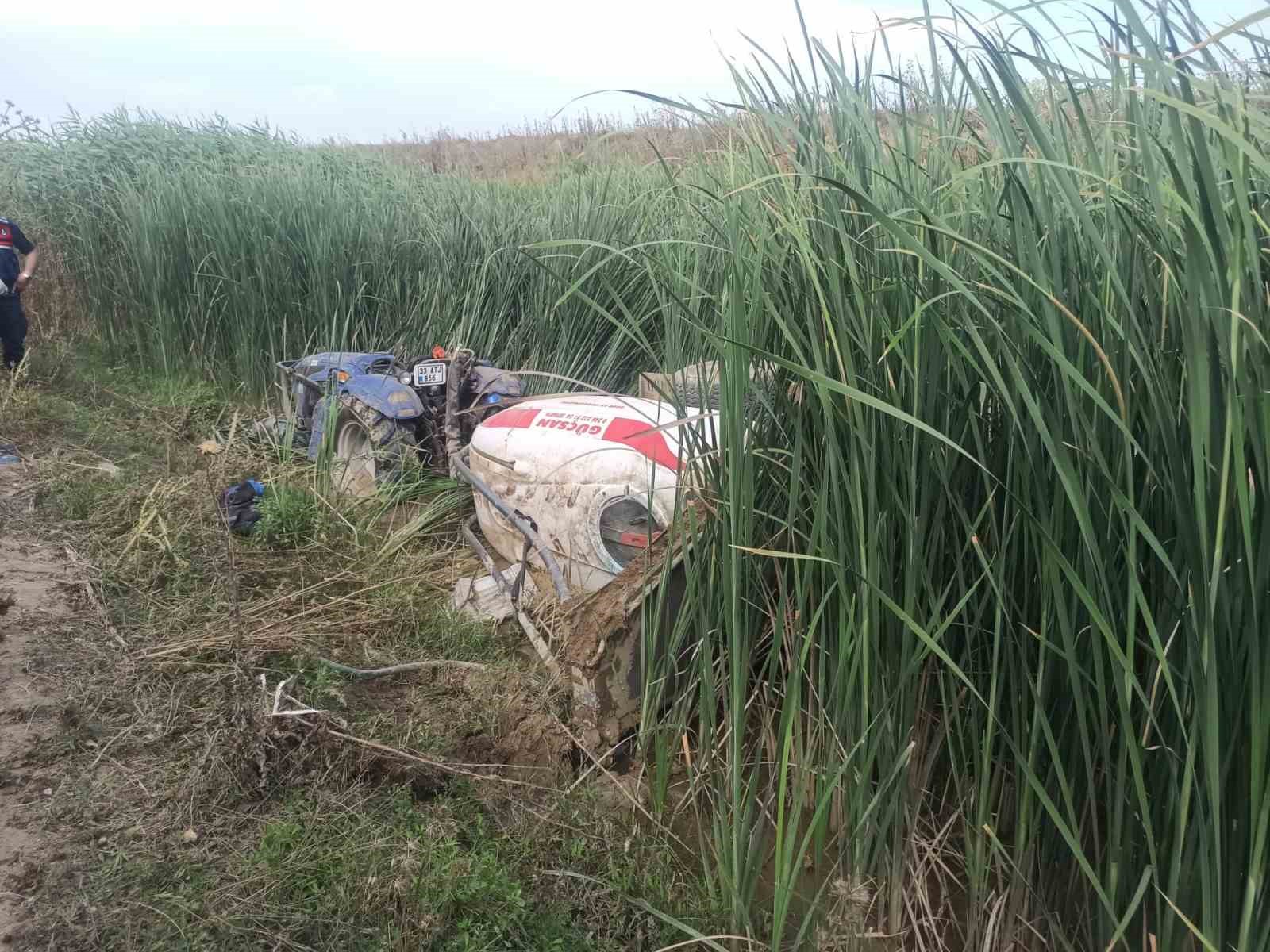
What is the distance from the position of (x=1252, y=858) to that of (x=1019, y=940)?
2.05 ft

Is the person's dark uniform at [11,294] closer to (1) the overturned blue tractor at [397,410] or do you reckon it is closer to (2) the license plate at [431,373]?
(1) the overturned blue tractor at [397,410]

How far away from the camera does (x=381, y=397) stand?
16.3 ft

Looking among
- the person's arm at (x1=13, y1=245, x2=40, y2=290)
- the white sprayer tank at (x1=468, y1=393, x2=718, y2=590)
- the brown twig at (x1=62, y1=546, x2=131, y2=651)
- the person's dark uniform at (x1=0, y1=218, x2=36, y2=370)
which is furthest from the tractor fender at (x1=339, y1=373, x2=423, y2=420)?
the person's dark uniform at (x1=0, y1=218, x2=36, y2=370)

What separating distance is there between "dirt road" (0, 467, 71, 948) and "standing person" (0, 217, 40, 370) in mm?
3733

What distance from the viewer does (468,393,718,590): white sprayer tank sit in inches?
137

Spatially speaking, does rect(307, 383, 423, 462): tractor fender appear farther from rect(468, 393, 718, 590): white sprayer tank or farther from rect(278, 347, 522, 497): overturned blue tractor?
rect(468, 393, 718, 590): white sprayer tank

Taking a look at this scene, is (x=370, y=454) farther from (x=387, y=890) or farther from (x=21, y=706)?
(x=387, y=890)

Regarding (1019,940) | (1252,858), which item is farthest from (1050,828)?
(1252,858)

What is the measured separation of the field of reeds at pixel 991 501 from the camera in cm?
140

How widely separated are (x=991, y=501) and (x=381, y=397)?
3.80m

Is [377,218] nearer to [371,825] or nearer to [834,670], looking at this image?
[371,825]

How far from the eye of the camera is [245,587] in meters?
4.05

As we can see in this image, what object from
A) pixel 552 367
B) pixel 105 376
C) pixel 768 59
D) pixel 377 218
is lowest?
pixel 105 376

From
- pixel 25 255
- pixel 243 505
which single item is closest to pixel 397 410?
pixel 243 505
